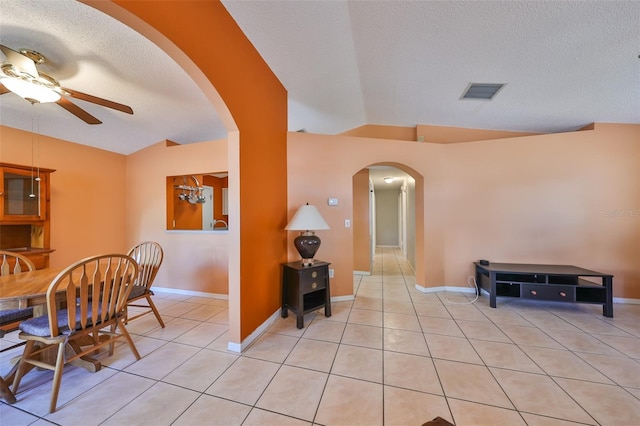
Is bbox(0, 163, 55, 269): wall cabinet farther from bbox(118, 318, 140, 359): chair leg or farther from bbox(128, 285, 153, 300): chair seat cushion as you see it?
bbox(118, 318, 140, 359): chair leg

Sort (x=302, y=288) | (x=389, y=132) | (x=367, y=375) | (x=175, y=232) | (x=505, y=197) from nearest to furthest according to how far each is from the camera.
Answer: (x=367, y=375), (x=302, y=288), (x=505, y=197), (x=175, y=232), (x=389, y=132)

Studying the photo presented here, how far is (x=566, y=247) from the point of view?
3.25 meters

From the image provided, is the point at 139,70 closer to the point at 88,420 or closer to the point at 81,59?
the point at 81,59

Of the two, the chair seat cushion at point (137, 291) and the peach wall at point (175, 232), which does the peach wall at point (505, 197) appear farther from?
the chair seat cushion at point (137, 291)

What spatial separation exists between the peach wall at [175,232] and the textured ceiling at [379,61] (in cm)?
41

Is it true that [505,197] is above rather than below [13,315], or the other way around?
above

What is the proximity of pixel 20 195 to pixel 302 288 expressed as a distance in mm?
3700

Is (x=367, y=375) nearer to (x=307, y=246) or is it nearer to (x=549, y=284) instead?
(x=307, y=246)

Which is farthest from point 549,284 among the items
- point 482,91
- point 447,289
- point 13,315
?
point 13,315

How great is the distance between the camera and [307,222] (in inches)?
101

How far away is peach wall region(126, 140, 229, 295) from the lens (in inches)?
139

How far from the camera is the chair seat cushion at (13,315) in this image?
1773mm

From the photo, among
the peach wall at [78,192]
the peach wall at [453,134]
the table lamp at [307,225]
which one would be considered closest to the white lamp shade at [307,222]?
the table lamp at [307,225]

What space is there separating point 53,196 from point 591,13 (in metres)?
6.30
